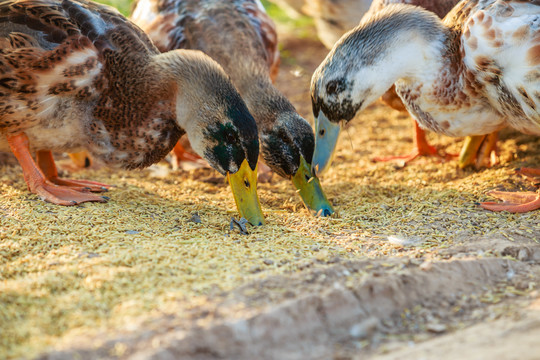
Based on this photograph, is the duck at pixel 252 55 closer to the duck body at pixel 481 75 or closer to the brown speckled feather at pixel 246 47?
the brown speckled feather at pixel 246 47

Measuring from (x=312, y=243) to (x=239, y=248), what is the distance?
18.0 inches

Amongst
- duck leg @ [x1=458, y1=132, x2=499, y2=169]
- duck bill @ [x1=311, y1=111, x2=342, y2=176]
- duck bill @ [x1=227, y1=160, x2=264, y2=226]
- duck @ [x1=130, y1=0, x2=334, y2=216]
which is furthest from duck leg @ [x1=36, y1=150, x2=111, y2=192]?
duck leg @ [x1=458, y1=132, x2=499, y2=169]

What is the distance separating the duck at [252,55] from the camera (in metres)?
4.33

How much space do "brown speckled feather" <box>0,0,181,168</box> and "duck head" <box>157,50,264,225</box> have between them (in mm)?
173

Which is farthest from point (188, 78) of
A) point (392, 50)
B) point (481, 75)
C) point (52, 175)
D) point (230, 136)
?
point (481, 75)

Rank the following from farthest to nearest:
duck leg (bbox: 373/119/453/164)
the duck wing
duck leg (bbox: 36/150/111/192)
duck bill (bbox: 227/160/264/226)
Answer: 1. duck leg (bbox: 373/119/453/164)
2. duck leg (bbox: 36/150/111/192)
3. duck bill (bbox: 227/160/264/226)
4. the duck wing

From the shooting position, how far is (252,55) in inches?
194

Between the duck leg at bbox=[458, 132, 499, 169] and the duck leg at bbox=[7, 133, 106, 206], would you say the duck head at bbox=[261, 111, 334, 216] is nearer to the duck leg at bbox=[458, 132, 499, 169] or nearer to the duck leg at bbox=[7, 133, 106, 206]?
the duck leg at bbox=[7, 133, 106, 206]

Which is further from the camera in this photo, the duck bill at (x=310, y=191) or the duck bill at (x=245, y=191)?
the duck bill at (x=310, y=191)

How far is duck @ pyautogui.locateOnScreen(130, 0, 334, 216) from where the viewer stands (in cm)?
433

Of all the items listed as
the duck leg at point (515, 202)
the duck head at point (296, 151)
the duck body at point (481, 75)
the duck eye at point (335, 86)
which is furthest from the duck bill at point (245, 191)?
the duck leg at point (515, 202)

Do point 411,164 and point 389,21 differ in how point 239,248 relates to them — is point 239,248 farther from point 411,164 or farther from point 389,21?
point 411,164

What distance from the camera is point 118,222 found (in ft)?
12.4

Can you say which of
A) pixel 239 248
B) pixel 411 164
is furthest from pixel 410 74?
pixel 239 248
